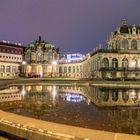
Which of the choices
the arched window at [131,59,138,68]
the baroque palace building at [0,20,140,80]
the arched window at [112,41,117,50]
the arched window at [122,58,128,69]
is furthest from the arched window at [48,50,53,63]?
the arched window at [131,59,138,68]

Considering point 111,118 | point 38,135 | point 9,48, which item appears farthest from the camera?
point 9,48

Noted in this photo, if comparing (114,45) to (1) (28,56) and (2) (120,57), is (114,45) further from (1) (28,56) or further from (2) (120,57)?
(1) (28,56)

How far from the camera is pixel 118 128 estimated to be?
1075 cm

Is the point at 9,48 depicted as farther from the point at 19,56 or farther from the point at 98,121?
the point at 98,121

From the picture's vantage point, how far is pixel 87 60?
361 feet

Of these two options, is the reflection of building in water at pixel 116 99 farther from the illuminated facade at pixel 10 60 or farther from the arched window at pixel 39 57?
the arched window at pixel 39 57

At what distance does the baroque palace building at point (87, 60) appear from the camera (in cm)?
8494

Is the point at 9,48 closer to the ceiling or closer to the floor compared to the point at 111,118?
closer to the ceiling

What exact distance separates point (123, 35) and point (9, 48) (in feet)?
165

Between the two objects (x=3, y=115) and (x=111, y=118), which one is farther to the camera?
(x=111, y=118)

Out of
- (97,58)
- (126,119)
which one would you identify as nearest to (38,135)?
(126,119)

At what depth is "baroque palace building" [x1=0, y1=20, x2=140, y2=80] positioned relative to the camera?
3344 inches

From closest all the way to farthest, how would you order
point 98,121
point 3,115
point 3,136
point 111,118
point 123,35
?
point 3,136 < point 3,115 < point 98,121 < point 111,118 < point 123,35

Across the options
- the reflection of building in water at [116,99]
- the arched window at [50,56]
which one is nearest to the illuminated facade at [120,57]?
the arched window at [50,56]
